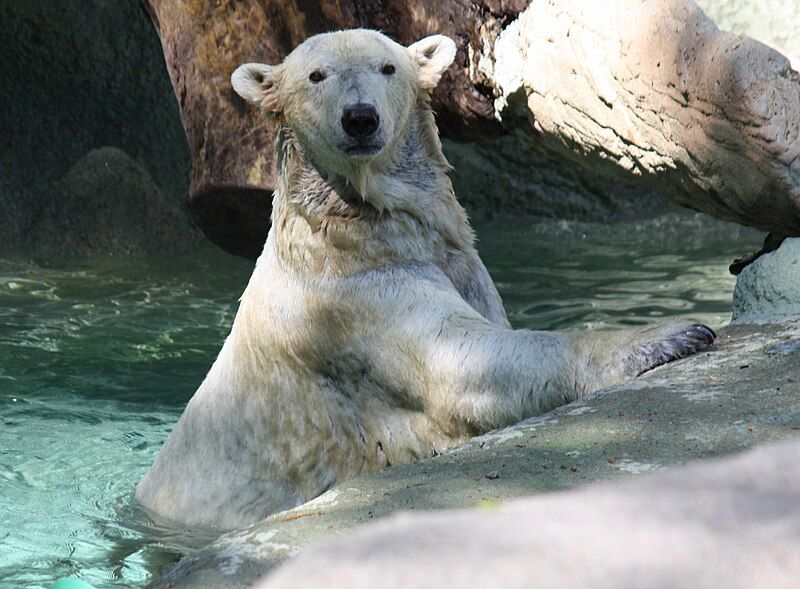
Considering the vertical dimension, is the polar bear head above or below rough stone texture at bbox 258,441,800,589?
above

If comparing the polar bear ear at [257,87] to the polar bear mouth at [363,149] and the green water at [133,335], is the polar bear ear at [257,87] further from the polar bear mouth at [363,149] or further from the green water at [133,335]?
the green water at [133,335]

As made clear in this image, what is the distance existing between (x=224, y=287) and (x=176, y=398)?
8.28 ft

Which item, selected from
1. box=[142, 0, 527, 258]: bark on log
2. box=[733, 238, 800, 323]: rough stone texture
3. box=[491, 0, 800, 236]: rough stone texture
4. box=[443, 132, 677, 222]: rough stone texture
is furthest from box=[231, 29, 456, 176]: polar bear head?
box=[443, 132, 677, 222]: rough stone texture

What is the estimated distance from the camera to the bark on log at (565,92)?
4.28m

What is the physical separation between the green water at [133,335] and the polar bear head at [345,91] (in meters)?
1.64

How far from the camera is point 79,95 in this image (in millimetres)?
10383

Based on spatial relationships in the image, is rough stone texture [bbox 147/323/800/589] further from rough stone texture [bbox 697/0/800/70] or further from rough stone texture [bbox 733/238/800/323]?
rough stone texture [bbox 697/0/800/70]

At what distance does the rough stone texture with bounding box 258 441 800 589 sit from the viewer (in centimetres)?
90

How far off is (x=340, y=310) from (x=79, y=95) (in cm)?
698

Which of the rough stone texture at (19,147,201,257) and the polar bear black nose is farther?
the rough stone texture at (19,147,201,257)

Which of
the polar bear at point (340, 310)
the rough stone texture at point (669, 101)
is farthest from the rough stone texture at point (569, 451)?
the rough stone texture at point (669, 101)

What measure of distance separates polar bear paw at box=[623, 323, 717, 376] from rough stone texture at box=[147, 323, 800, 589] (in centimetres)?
12

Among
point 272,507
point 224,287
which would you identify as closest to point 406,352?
point 272,507

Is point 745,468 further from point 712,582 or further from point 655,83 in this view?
point 655,83
